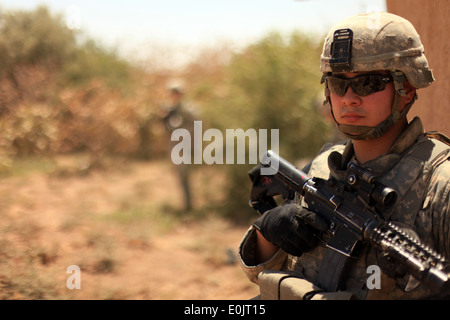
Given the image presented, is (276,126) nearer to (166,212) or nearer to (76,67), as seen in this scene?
(166,212)

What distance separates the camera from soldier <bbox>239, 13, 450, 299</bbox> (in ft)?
4.98

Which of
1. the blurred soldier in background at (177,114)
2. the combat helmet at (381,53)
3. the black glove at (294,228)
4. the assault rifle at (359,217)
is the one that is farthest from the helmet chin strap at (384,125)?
the blurred soldier in background at (177,114)

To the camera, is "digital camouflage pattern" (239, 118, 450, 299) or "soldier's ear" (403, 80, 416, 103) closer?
"digital camouflage pattern" (239, 118, 450, 299)

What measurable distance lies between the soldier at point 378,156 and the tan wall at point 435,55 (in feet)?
2.64

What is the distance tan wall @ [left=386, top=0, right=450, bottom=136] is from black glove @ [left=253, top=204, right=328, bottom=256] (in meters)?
1.11

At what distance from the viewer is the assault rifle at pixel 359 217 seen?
1.37 meters

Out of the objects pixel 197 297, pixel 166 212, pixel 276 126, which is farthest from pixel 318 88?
pixel 197 297

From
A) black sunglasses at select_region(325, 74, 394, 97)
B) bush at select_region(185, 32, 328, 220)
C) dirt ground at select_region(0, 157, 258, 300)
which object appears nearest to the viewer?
black sunglasses at select_region(325, 74, 394, 97)

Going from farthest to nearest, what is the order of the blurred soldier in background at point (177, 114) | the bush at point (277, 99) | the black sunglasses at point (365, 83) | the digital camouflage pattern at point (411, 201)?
the blurred soldier in background at point (177, 114)
the bush at point (277, 99)
the black sunglasses at point (365, 83)
the digital camouflage pattern at point (411, 201)

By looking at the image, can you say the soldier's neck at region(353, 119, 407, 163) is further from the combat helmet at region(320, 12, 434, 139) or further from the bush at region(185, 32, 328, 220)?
the bush at region(185, 32, 328, 220)

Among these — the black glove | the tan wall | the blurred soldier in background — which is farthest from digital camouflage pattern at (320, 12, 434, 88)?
the blurred soldier in background

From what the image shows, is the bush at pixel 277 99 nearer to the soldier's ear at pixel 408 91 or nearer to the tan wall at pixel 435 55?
the tan wall at pixel 435 55

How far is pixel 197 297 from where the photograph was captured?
5.02 meters

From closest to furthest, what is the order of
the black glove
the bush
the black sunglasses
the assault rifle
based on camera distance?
1. the assault rifle
2. the black sunglasses
3. the black glove
4. the bush
